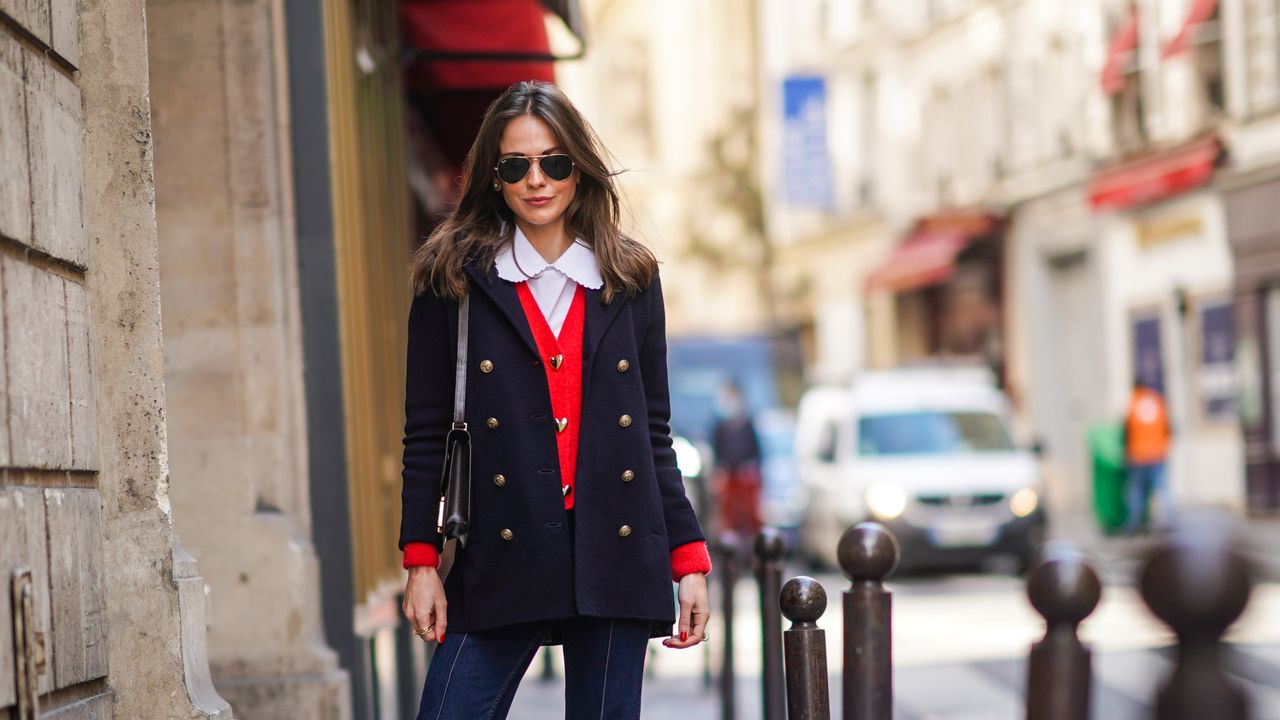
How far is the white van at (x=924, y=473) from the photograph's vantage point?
16531mm

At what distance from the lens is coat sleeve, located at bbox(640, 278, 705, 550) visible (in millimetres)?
3760

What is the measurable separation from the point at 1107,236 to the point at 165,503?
2489 cm

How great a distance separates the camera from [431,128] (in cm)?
1168

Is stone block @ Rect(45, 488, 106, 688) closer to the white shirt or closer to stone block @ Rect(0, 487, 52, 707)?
stone block @ Rect(0, 487, 52, 707)

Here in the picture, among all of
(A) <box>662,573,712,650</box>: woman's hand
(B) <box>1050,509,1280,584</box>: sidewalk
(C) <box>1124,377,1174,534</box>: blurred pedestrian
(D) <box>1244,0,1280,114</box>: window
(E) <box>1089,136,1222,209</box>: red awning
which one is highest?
(D) <box>1244,0,1280,114</box>: window

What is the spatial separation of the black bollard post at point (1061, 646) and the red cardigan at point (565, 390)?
82 cm

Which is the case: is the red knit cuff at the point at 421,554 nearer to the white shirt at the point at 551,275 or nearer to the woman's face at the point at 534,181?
the white shirt at the point at 551,275

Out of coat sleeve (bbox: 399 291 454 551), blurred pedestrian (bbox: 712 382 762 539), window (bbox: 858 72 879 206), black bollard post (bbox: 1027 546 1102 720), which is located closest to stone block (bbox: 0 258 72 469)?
coat sleeve (bbox: 399 291 454 551)

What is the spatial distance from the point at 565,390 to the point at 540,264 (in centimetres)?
26

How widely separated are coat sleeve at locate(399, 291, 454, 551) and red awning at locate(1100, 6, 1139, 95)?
78.2 ft

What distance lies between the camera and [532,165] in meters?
3.75

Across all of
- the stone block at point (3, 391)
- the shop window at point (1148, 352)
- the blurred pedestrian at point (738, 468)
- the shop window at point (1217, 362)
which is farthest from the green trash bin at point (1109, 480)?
the stone block at point (3, 391)

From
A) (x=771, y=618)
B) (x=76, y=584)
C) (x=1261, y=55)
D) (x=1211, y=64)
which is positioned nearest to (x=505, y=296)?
(x=76, y=584)

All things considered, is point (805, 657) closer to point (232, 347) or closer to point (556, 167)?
point (556, 167)
